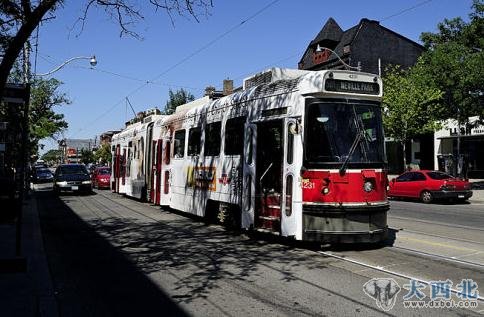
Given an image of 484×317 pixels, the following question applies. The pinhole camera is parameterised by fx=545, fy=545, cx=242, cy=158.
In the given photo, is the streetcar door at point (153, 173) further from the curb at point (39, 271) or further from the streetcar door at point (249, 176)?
the streetcar door at point (249, 176)

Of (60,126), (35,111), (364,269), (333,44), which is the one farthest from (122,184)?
(333,44)

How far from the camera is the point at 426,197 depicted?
24.5 metres

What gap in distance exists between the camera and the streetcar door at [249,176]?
11.2 meters

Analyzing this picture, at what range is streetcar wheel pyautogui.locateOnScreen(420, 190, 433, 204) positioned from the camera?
954 inches

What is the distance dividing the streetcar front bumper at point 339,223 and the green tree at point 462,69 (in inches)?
759

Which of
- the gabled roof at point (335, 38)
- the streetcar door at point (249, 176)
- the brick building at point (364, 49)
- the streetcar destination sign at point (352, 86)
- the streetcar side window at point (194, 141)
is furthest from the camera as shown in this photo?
the gabled roof at point (335, 38)

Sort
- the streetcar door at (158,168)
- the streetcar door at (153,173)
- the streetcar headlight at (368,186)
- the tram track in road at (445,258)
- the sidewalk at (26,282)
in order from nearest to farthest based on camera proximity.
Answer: the sidewalk at (26,282)
the tram track in road at (445,258)
the streetcar headlight at (368,186)
the streetcar door at (158,168)
the streetcar door at (153,173)

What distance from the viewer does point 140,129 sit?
898 inches

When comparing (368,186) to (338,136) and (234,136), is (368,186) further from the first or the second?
(234,136)

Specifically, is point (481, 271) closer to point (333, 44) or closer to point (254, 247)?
point (254, 247)

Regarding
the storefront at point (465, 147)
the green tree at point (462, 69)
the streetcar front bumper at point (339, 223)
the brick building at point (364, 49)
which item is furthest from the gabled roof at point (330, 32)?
the streetcar front bumper at point (339, 223)

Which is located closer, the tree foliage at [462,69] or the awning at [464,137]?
the tree foliage at [462,69]

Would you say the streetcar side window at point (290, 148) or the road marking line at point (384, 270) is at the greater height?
the streetcar side window at point (290, 148)

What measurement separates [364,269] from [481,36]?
24.0 m
